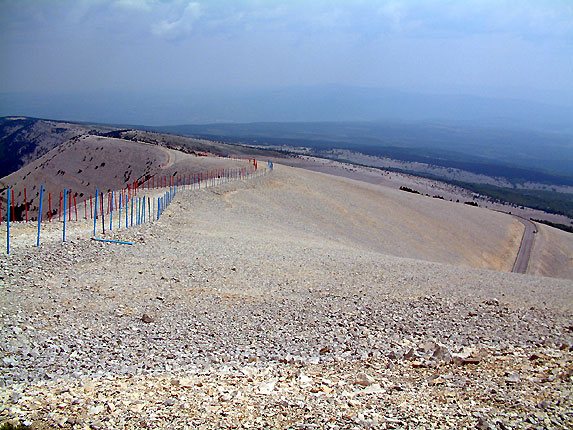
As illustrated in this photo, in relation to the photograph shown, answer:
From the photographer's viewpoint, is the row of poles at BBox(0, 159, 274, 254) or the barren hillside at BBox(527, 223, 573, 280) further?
the barren hillside at BBox(527, 223, 573, 280)

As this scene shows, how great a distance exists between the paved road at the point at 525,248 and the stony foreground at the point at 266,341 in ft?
62.6

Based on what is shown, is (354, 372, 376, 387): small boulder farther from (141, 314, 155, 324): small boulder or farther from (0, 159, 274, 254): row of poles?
(0, 159, 274, 254): row of poles

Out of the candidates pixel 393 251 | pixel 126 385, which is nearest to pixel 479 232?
pixel 393 251

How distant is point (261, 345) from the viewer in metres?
10.3

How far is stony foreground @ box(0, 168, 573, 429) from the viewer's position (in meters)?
6.84

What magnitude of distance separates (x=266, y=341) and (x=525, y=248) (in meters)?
38.3

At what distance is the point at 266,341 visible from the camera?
34.6 ft

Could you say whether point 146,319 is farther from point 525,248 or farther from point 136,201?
point 525,248

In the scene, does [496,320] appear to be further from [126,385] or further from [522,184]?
[522,184]

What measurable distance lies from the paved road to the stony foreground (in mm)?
19083

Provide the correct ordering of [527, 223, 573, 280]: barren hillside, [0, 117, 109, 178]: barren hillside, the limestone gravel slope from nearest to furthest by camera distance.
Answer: the limestone gravel slope < [527, 223, 573, 280]: barren hillside < [0, 117, 109, 178]: barren hillside

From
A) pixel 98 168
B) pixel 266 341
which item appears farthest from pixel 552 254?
pixel 98 168

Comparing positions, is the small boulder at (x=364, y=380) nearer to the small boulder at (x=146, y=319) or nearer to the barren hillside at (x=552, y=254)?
the small boulder at (x=146, y=319)

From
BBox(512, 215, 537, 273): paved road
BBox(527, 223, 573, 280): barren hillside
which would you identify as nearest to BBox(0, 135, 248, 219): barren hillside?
BBox(512, 215, 537, 273): paved road
